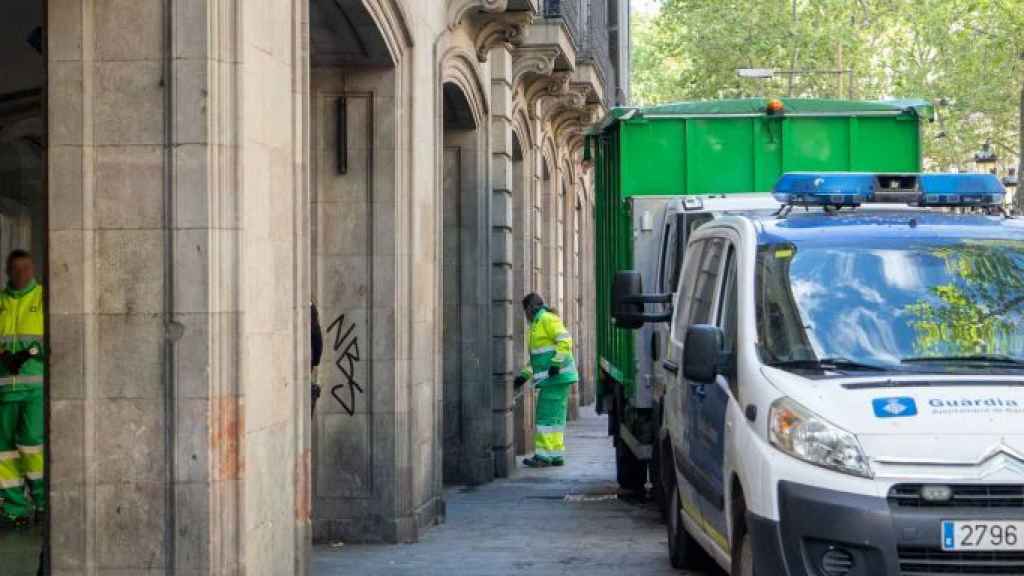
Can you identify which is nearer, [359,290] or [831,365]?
[831,365]

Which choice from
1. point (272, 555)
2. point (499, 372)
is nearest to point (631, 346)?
point (499, 372)

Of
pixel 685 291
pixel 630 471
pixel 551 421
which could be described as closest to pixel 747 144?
pixel 630 471

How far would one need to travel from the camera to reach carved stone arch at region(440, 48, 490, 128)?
51.4 feet

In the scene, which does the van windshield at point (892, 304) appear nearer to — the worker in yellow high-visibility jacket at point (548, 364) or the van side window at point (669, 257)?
the van side window at point (669, 257)

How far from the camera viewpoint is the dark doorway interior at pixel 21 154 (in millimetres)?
12516

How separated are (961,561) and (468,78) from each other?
10.3 m

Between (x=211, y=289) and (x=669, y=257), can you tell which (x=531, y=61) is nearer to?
(x=669, y=257)

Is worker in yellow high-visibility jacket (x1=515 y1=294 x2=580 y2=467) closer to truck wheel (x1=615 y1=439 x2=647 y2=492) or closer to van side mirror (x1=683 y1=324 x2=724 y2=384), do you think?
truck wheel (x1=615 y1=439 x2=647 y2=492)

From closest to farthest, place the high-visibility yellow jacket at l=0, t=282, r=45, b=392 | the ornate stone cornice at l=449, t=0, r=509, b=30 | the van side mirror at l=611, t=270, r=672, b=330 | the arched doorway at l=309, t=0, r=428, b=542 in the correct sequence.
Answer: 1. the van side mirror at l=611, t=270, r=672, b=330
2. the high-visibility yellow jacket at l=0, t=282, r=45, b=392
3. the arched doorway at l=309, t=0, r=428, b=542
4. the ornate stone cornice at l=449, t=0, r=509, b=30

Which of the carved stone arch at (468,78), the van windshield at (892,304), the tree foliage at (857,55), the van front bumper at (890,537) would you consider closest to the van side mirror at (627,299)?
the van windshield at (892,304)

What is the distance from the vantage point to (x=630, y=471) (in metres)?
16.6

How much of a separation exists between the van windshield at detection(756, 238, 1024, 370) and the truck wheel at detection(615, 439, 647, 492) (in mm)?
7758

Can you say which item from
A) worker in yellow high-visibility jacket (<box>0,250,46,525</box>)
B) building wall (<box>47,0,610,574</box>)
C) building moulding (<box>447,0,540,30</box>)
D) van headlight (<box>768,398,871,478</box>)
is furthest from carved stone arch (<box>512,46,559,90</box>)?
van headlight (<box>768,398,871,478</box>)

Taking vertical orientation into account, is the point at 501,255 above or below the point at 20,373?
above
